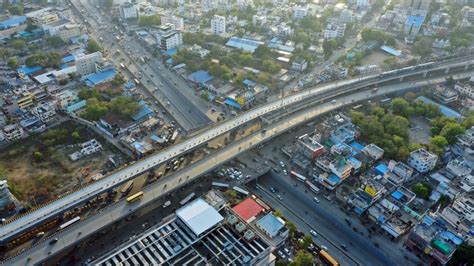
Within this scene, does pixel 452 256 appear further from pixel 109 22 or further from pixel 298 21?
pixel 109 22

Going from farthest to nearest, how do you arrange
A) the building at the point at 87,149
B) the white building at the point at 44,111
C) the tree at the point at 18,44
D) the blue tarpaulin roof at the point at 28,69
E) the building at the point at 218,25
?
1. the building at the point at 218,25
2. the tree at the point at 18,44
3. the blue tarpaulin roof at the point at 28,69
4. the white building at the point at 44,111
5. the building at the point at 87,149

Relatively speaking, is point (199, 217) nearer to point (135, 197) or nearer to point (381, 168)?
point (135, 197)

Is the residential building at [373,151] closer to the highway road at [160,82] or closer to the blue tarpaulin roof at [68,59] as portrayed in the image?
the highway road at [160,82]

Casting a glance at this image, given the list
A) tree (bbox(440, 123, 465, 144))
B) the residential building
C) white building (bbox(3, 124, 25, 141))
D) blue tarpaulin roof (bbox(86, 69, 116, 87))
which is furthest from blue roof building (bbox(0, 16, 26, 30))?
tree (bbox(440, 123, 465, 144))

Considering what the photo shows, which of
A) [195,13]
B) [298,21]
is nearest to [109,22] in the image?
[195,13]

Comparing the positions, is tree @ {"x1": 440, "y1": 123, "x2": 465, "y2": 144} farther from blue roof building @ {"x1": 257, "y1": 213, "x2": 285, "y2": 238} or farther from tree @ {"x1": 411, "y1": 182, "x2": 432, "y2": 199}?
blue roof building @ {"x1": 257, "y1": 213, "x2": 285, "y2": 238}

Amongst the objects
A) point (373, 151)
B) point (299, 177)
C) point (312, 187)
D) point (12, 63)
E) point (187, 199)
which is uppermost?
point (12, 63)

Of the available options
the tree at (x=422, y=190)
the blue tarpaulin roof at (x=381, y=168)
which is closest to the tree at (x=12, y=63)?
the blue tarpaulin roof at (x=381, y=168)

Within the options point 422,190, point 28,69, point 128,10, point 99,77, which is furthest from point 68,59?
point 422,190
